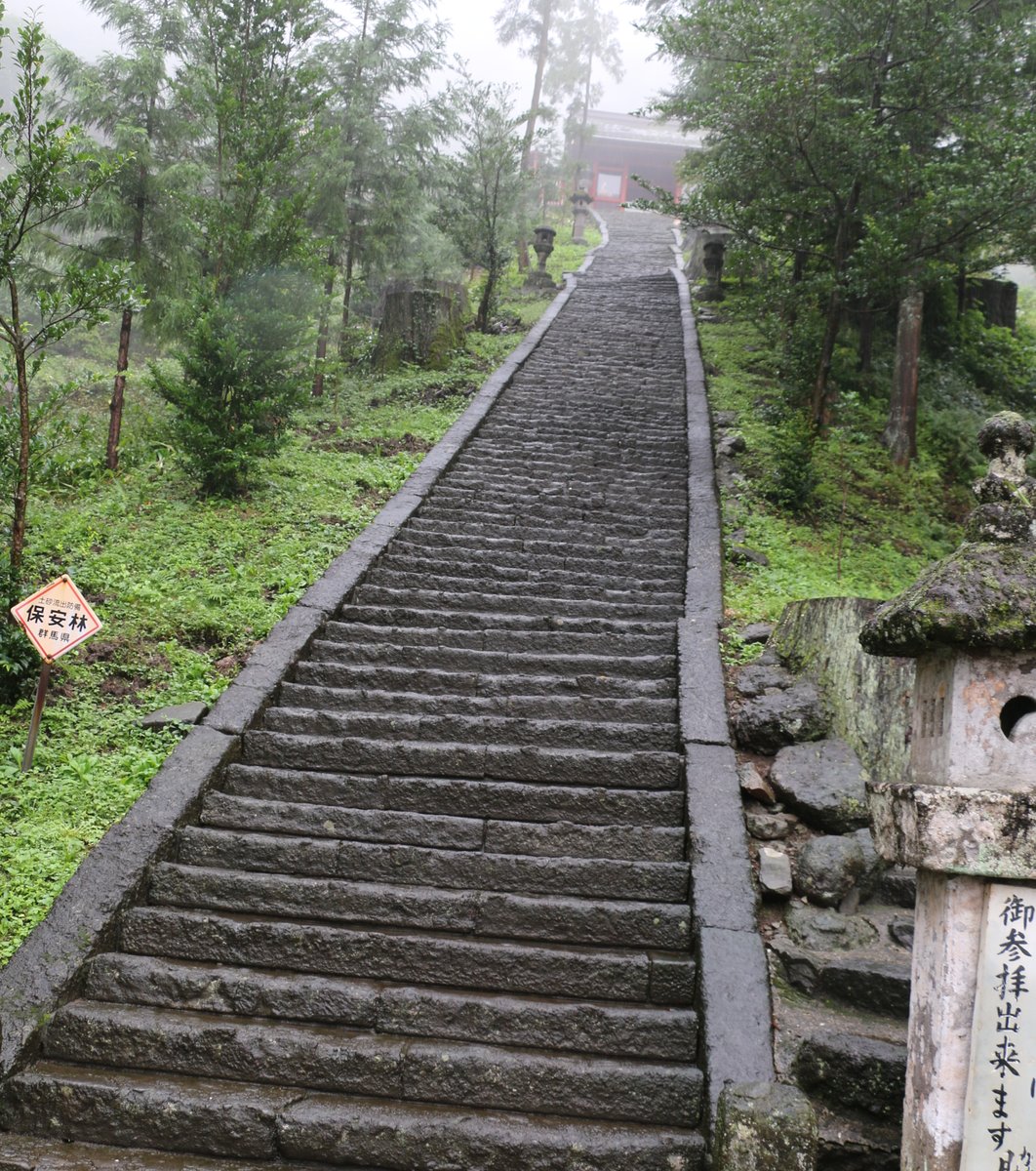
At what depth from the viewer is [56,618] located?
5586 mm

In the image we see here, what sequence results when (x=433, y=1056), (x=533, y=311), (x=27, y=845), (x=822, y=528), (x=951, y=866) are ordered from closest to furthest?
(x=951, y=866) → (x=433, y=1056) → (x=27, y=845) → (x=822, y=528) → (x=533, y=311)

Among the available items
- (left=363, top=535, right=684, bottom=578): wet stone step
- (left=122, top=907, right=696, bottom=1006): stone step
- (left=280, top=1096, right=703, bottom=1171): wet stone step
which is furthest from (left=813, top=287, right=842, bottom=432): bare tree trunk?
(left=280, top=1096, right=703, bottom=1171): wet stone step

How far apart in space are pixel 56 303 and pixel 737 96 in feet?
25.4

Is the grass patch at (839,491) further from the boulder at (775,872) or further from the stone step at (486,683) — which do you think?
the boulder at (775,872)

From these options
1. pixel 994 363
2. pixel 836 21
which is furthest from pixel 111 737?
pixel 994 363

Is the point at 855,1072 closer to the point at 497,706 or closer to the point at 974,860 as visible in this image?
the point at 974,860

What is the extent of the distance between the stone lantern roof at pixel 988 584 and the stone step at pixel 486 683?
341 centimetres

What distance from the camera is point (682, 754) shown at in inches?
228

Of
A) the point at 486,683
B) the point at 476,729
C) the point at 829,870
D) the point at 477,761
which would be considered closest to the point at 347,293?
the point at 486,683

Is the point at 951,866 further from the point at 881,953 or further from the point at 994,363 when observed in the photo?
the point at 994,363

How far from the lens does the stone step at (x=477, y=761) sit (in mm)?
5762

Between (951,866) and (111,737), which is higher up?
(951,866)

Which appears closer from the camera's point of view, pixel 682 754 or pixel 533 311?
pixel 682 754

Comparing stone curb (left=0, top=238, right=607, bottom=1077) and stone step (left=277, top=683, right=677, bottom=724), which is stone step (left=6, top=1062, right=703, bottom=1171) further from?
stone step (left=277, top=683, right=677, bottom=724)
